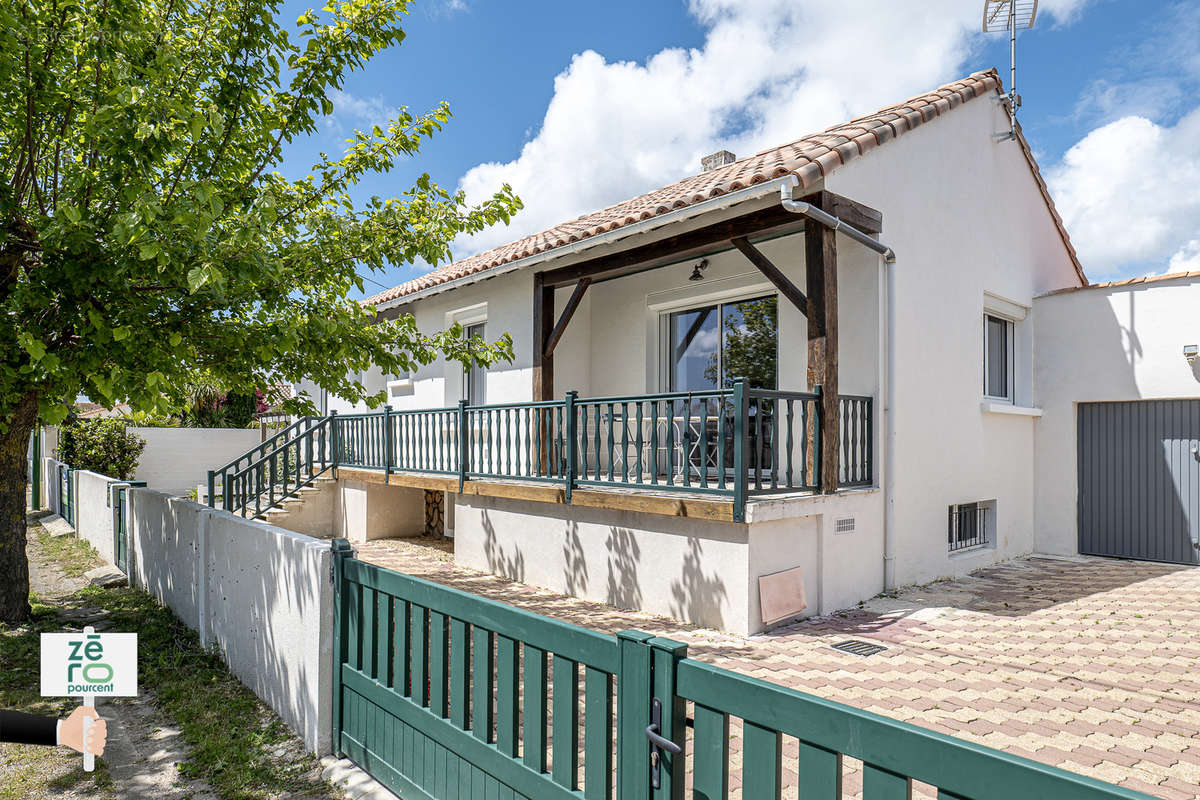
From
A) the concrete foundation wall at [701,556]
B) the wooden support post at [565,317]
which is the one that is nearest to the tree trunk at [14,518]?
the concrete foundation wall at [701,556]

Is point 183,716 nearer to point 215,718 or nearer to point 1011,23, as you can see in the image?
point 215,718

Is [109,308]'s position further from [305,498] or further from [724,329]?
[305,498]

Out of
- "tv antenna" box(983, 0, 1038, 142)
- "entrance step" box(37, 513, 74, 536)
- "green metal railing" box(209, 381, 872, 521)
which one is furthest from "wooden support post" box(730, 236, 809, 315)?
"entrance step" box(37, 513, 74, 536)

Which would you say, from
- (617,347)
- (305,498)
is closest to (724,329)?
(617,347)

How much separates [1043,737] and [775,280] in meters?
4.31

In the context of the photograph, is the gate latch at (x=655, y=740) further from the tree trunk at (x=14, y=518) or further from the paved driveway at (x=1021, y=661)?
the tree trunk at (x=14, y=518)

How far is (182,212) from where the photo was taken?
394 centimetres

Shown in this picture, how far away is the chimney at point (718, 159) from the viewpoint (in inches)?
413

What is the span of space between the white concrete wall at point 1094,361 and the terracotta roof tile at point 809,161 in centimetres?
208

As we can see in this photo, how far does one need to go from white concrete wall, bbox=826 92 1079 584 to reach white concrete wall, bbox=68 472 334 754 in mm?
5726

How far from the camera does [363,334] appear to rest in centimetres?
594

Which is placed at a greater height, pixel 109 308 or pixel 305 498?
pixel 109 308

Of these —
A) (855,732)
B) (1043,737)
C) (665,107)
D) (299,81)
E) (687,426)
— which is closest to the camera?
(855,732)

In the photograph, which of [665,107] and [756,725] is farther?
[665,107]
